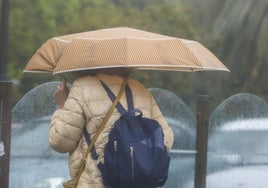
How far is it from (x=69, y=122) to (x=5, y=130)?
1.66 m

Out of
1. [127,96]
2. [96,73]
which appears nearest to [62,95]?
[96,73]

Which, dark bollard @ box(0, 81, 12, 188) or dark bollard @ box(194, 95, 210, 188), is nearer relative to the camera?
dark bollard @ box(0, 81, 12, 188)

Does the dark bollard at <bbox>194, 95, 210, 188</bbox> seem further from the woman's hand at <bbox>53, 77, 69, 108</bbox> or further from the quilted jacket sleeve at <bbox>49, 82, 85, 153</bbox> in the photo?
the quilted jacket sleeve at <bbox>49, 82, 85, 153</bbox>

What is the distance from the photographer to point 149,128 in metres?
4.35

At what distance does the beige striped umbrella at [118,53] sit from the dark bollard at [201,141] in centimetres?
156

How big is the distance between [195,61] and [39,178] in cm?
226

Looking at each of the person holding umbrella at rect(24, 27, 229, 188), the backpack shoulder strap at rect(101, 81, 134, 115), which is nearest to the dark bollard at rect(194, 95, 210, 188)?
the person holding umbrella at rect(24, 27, 229, 188)

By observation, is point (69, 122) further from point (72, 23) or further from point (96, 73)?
point (72, 23)

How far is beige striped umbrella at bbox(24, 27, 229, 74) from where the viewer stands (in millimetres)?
4379

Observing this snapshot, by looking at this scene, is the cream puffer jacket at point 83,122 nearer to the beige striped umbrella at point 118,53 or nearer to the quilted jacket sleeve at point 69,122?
the quilted jacket sleeve at point 69,122

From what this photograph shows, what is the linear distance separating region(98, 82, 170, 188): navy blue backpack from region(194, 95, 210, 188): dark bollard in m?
2.09

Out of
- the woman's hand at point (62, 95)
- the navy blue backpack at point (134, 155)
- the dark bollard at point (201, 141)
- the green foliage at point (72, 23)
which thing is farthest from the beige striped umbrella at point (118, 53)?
the green foliage at point (72, 23)

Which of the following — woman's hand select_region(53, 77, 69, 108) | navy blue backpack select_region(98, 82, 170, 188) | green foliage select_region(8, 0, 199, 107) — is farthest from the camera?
green foliage select_region(8, 0, 199, 107)

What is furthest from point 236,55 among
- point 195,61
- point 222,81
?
point 195,61
